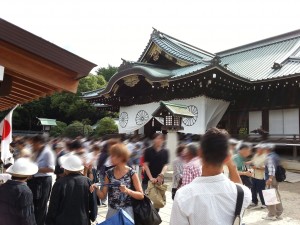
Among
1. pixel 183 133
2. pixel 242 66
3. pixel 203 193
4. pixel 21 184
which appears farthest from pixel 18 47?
pixel 242 66

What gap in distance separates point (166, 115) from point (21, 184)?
953 centimetres

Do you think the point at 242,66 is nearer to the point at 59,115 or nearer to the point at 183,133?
the point at 183,133

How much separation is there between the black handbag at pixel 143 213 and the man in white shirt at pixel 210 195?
152 cm

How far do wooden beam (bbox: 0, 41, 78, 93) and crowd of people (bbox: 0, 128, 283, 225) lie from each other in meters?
0.86

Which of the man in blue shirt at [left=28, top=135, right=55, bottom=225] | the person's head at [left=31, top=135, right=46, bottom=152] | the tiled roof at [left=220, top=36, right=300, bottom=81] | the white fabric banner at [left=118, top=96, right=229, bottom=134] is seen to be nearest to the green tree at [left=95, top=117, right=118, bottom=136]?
the white fabric banner at [left=118, top=96, right=229, bottom=134]

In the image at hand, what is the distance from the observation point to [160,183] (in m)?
5.09

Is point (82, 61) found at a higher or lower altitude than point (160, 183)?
higher

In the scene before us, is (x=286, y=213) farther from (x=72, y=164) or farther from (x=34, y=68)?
(x=34, y=68)

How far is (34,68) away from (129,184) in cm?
150

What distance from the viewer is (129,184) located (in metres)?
3.33

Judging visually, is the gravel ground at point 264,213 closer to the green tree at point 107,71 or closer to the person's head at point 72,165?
the person's head at point 72,165

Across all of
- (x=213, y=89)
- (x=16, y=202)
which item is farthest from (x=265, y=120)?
(x=16, y=202)

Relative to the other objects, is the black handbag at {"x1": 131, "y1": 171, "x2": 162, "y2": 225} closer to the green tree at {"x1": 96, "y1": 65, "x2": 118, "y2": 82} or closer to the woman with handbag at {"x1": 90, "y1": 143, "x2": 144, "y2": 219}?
the woman with handbag at {"x1": 90, "y1": 143, "x2": 144, "y2": 219}

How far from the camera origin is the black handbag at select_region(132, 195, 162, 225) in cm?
326
